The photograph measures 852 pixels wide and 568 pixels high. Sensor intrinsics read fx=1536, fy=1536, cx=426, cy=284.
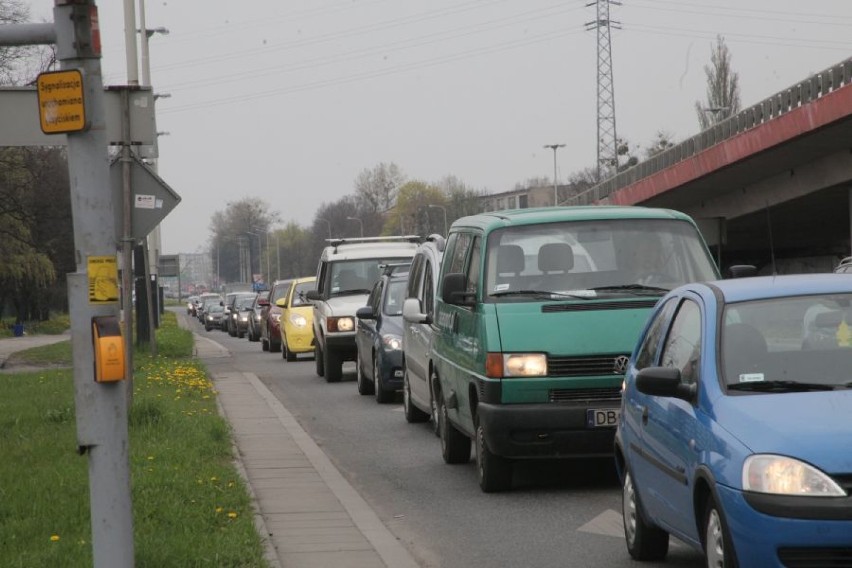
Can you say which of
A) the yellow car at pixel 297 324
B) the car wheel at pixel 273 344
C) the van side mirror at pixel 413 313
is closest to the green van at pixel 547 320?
the van side mirror at pixel 413 313

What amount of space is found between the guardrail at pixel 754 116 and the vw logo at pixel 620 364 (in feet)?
92.0

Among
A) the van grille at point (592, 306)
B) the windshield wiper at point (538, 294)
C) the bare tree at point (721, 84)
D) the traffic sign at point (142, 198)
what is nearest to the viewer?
the van grille at point (592, 306)

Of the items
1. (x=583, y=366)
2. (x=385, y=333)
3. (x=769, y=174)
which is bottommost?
(x=385, y=333)

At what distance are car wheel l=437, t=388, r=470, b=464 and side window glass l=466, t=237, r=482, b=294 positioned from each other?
124cm

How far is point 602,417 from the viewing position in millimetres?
Result: 10281

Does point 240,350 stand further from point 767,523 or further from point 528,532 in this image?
point 767,523

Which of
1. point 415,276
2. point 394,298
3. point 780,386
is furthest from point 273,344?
point 780,386

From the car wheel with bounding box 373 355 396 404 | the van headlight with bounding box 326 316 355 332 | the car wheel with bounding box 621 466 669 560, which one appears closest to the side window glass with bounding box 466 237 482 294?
the car wheel with bounding box 621 466 669 560

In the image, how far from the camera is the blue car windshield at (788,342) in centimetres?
674

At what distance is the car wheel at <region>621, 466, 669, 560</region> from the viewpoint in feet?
25.7

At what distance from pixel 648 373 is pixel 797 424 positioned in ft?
3.23

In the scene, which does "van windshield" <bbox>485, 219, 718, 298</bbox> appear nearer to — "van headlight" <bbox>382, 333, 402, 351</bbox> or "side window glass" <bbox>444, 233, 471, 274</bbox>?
"side window glass" <bbox>444, 233, 471, 274</bbox>

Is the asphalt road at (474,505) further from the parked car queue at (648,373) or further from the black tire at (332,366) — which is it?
the black tire at (332,366)

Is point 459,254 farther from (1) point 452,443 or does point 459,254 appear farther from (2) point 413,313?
(1) point 452,443
